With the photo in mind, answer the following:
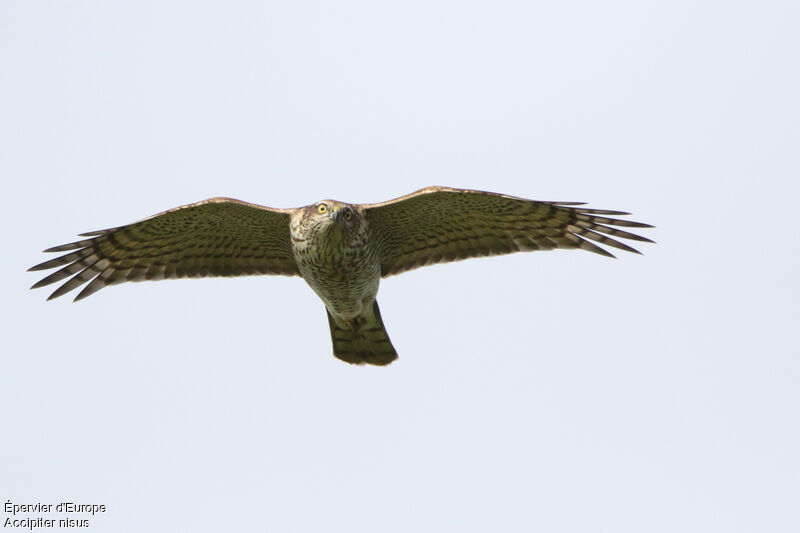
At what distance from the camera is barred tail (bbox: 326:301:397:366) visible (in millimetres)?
12000

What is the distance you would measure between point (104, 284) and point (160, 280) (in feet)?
1.93

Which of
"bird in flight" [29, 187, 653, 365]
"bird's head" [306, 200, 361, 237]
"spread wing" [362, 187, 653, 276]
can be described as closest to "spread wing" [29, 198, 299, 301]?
"bird in flight" [29, 187, 653, 365]

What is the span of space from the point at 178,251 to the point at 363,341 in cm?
225

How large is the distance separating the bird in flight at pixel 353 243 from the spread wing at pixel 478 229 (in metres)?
0.01

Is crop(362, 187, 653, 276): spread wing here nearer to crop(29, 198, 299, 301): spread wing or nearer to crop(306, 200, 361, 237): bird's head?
crop(306, 200, 361, 237): bird's head

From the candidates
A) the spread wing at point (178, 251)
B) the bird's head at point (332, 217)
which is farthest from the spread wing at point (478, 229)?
the spread wing at point (178, 251)

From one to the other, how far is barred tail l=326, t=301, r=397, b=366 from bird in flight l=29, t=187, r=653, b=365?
0.04 feet

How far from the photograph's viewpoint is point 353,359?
12.2 metres

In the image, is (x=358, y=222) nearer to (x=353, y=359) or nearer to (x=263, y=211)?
(x=263, y=211)

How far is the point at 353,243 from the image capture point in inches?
418

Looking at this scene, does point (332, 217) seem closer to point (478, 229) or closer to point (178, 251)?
point (478, 229)

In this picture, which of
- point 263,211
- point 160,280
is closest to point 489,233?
point 263,211

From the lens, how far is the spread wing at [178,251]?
448 inches

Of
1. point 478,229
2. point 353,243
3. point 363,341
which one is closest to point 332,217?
point 353,243
